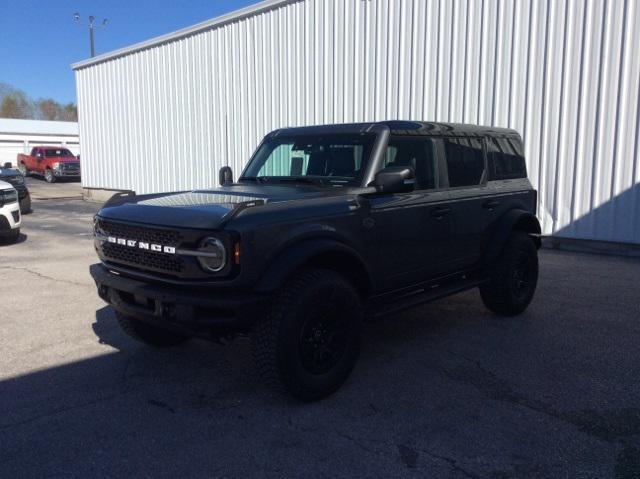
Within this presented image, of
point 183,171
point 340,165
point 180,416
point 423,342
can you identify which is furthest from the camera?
point 183,171

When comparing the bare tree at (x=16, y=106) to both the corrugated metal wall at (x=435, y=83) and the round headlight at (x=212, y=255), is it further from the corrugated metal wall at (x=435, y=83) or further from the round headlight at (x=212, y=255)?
the round headlight at (x=212, y=255)

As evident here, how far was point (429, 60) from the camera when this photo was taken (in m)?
11.1

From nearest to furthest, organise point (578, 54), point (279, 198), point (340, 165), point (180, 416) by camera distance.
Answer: point (180, 416) → point (279, 198) → point (340, 165) → point (578, 54)

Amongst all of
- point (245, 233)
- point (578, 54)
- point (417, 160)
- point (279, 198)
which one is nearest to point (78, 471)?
point (245, 233)

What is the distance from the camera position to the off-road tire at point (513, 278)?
5.46 metres

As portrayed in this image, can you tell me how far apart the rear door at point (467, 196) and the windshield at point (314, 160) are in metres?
0.97

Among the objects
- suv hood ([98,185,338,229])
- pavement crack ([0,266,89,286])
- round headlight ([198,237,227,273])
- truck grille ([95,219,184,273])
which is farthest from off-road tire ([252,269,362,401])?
pavement crack ([0,266,89,286])

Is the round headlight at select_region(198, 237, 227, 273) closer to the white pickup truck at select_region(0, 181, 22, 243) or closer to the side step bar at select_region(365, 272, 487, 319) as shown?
the side step bar at select_region(365, 272, 487, 319)

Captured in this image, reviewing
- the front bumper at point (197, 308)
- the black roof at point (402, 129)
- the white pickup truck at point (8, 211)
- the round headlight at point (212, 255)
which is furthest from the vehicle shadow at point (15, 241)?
the round headlight at point (212, 255)

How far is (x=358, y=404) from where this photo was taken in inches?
148

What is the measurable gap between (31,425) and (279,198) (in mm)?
2141

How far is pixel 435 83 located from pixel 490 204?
6387mm

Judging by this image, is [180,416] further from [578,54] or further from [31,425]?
[578,54]

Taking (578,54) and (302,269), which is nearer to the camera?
(302,269)
